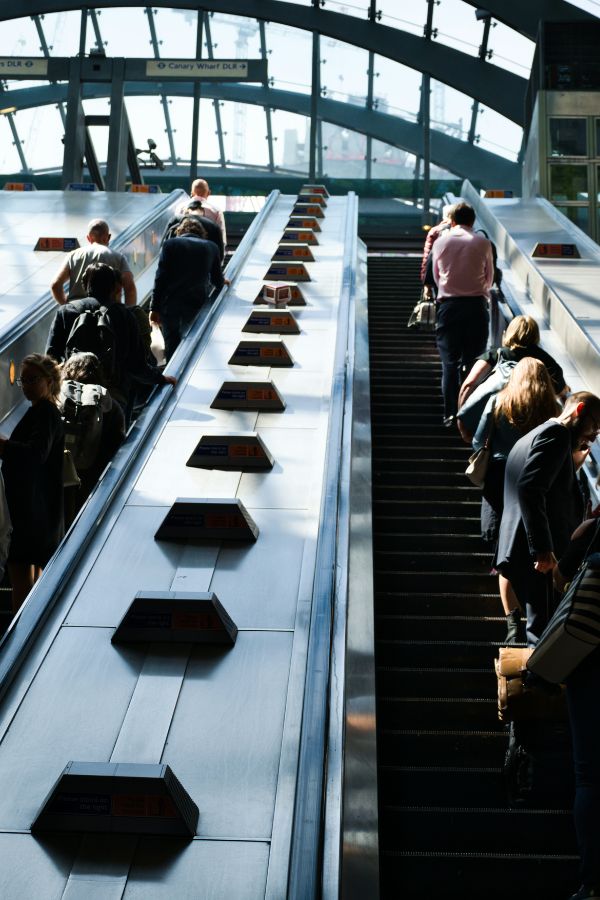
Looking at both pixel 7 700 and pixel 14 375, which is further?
pixel 14 375

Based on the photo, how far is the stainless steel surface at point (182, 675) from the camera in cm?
349

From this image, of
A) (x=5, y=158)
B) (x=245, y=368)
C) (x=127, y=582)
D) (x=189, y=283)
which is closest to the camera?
(x=127, y=582)

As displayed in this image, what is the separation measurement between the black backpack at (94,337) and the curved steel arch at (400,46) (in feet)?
66.2

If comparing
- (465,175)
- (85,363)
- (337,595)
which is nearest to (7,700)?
(337,595)

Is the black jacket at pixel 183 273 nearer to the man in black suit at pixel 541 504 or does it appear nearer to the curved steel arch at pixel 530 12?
the man in black suit at pixel 541 504

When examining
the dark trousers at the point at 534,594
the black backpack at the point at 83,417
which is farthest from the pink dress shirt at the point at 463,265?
the dark trousers at the point at 534,594

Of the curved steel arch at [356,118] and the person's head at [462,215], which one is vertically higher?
the curved steel arch at [356,118]

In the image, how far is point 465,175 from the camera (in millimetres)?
25719

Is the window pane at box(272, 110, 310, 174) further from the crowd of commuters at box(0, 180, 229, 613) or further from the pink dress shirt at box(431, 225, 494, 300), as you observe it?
the crowd of commuters at box(0, 180, 229, 613)

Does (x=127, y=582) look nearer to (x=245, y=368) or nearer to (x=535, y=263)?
(x=245, y=368)

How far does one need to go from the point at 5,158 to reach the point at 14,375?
61.3ft

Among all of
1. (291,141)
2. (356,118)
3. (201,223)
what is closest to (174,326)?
(201,223)

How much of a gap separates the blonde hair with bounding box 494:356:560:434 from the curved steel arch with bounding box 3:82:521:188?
20.8 m

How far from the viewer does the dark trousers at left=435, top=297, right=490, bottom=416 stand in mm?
9180
